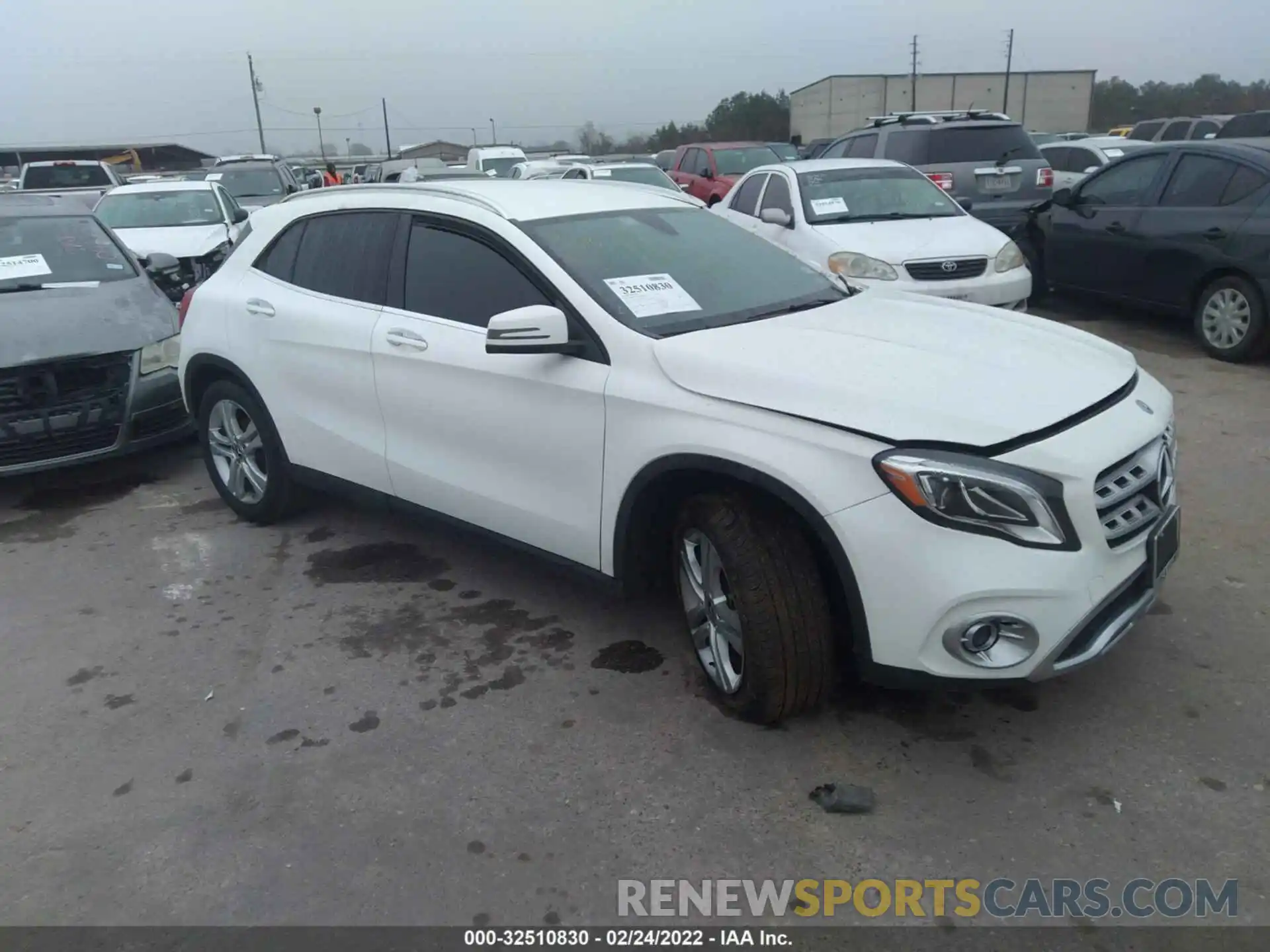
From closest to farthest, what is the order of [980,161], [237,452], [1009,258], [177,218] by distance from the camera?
[237,452], [1009,258], [980,161], [177,218]

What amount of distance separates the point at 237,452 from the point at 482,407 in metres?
2.13

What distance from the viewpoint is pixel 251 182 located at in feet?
59.5

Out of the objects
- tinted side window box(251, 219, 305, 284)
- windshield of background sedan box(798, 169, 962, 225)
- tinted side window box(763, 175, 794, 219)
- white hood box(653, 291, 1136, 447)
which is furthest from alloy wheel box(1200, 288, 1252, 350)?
tinted side window box(251, 219, 305, 284)

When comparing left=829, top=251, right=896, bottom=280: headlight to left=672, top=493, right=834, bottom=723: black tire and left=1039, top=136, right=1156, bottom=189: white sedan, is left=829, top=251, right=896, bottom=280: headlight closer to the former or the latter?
left=672, top=493, right=834, bottom=723: black tire

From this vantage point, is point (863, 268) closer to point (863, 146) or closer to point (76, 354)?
point (863, 146)

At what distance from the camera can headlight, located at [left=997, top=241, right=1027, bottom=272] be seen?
8023 millimetres

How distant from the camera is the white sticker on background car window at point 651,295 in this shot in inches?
142

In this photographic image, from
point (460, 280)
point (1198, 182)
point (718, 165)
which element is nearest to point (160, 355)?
point (460, 280)

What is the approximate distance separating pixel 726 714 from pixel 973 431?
131 cm

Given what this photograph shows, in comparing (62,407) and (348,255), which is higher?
(348,255)

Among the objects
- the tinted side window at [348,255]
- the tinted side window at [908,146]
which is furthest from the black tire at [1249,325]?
the tinted side window at [348,255]

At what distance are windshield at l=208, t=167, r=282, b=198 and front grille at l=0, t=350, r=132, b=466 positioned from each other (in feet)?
43.0

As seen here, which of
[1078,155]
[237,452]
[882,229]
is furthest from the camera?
[1078,155]
